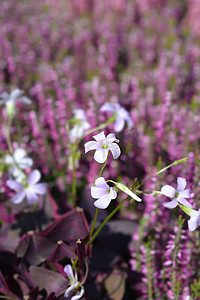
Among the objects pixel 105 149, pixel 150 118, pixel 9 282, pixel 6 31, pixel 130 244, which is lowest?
pixel 130 244

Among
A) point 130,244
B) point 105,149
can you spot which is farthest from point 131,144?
point 105,149

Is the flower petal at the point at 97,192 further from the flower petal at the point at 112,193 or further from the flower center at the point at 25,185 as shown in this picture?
the flower center at the point at 25,185

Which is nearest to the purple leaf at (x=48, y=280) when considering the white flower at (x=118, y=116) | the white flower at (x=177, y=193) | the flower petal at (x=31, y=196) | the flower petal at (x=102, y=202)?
the flower petal at (x=31, y=196)

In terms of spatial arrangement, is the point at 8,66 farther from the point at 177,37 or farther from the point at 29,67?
the point at 177,37

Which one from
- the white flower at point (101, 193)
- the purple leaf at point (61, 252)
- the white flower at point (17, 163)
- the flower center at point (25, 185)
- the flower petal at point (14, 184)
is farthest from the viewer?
the white flower at point (17, 163)

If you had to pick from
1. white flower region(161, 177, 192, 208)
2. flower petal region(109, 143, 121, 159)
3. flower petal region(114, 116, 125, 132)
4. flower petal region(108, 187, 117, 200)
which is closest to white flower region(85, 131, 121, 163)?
flower petal region(109, 143, 121, 159)

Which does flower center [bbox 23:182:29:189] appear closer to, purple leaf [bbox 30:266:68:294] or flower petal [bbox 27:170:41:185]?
flower petal [bbox 27:170:41:185]

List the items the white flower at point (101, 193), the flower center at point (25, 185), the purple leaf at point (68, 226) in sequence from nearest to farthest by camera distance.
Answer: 1. the white flower at point (101, 193)
2. the purple leaf at point (68, 226)
3. the flower center at point (25, 185)
